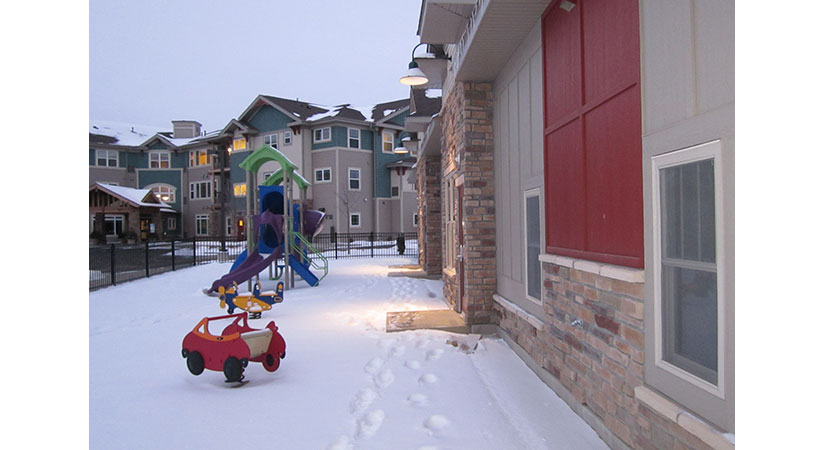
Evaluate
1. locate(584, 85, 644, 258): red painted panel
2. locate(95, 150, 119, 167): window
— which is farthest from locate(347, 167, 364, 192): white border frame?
locate(584, 85, 644, 258): red painted panel

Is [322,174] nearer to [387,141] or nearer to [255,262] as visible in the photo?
[387,141]

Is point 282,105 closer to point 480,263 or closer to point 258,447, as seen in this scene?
point 480,263

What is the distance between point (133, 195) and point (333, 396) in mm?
33791

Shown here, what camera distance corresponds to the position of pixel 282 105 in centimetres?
3142

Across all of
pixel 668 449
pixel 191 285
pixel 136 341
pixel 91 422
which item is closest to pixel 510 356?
pixel 668 449

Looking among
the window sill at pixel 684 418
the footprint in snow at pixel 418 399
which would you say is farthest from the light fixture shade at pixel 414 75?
the window sill at pixel 684 418

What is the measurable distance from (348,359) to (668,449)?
12.0ft

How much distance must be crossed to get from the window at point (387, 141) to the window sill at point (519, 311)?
2644cm

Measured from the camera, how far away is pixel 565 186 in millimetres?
4117

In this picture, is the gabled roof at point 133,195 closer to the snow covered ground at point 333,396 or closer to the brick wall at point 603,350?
the snow covered ground at point 333,396

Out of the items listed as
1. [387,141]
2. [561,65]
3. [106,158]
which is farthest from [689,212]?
[106,158]

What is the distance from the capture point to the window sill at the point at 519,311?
15.8 feet

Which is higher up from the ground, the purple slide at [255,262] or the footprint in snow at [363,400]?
the purple slide at [255,262]

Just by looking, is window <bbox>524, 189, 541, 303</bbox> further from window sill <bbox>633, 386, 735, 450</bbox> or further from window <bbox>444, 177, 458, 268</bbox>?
window <bbox>444, 177, 458, 268</bbox>
